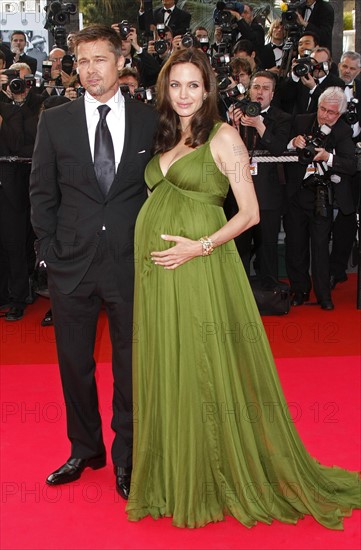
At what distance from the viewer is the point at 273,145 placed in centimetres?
605

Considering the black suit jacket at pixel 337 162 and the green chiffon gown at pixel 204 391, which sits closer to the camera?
the green chiffon gown at pixel 204 391

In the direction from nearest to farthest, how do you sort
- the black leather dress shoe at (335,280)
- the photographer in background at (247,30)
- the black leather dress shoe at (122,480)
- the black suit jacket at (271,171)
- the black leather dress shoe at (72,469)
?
the black leather dress shoe at (122,480)
the black leather dress shoe at (72,469)
the black suit jacket at (271,171)
the black leather dress shoe at (335,280)
the photographer in background at (247,30)

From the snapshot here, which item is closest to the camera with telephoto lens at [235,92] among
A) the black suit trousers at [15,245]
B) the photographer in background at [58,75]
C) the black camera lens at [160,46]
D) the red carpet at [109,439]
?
the black camera lens at [160,46]

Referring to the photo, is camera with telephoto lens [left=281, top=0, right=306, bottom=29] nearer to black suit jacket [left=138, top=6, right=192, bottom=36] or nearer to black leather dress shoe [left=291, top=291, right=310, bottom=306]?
black suit jacket [left=138, top=6, right=192, bottom=36]

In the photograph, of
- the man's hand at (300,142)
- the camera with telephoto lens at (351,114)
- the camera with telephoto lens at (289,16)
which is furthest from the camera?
the camera with telephoto lens at (289,16)

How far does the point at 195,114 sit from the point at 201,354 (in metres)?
0.84

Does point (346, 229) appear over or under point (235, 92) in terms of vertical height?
under

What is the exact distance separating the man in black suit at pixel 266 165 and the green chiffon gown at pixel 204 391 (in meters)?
3.23

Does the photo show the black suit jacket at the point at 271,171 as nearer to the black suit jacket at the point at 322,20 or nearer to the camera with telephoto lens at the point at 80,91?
the camera with telephoto lens at the point at 80,91

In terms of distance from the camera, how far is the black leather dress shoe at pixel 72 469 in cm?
326

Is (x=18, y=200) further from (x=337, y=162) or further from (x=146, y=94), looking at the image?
(x=337, y=162)

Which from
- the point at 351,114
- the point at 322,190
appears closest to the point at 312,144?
the point at 322,190

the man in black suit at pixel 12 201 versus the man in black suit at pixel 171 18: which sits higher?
the man in black suit at pixel 171 18

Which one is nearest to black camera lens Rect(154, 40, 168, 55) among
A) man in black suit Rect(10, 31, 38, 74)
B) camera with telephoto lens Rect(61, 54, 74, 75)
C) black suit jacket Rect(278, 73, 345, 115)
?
camera with telephoto lens Rect(61, 54, 74, 75)
